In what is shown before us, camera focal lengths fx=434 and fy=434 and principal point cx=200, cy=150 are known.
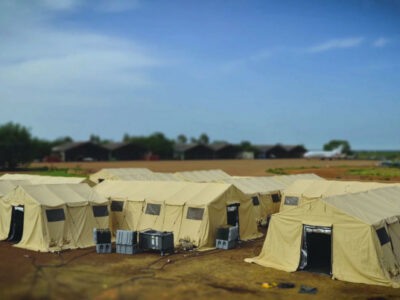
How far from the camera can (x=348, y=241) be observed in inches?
618

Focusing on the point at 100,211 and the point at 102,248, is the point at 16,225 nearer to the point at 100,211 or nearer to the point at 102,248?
the point at 100,211

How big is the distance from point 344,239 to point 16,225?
15.8 m

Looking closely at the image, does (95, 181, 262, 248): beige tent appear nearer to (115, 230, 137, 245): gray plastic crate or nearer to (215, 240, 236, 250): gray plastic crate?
(215, 240, 236, 250): gray plastic crate

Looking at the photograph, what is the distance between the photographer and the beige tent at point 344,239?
1526 centimetres

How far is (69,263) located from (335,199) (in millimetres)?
10791

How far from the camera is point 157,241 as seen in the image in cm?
1888

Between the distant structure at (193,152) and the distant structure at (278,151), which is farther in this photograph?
the distant structure at (278,151)

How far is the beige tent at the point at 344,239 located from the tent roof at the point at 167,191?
16.0 ft

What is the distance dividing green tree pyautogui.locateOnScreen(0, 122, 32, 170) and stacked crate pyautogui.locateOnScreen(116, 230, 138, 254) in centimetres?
5384

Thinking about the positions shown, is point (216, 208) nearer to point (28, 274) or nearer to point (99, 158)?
point (28, 274)

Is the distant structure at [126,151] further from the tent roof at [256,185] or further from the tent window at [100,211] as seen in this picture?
the tent window at [100,211]

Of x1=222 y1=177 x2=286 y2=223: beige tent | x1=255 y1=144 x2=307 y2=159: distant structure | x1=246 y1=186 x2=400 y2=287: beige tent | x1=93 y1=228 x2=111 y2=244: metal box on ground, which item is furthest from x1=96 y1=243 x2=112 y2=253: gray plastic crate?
x1=255 y1=144 x2=307 y2=159: distant structure

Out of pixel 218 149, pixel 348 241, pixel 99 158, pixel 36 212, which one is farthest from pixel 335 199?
pixel 218 149

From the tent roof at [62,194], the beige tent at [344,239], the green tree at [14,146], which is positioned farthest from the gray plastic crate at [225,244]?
the green tree at [14,146]
